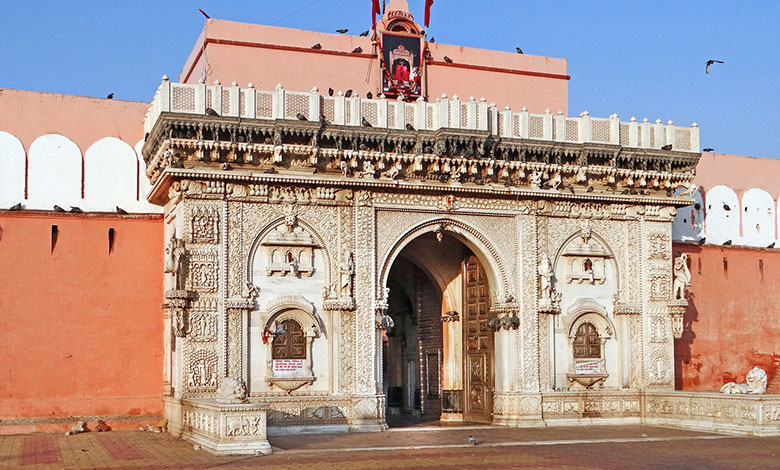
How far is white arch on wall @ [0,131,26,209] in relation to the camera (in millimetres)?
17453

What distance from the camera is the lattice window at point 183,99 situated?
15.8 m

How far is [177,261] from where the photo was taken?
1563 centimetres

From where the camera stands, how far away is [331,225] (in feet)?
55.1

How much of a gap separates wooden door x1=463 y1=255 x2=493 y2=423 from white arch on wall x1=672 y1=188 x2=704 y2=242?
5198 mm

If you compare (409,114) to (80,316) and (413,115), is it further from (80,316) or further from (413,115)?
(80,316)

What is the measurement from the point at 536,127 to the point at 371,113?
9.84 ft

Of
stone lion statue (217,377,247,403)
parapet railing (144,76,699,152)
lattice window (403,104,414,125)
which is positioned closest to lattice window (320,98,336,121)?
parapet railing (144,76,699,152)

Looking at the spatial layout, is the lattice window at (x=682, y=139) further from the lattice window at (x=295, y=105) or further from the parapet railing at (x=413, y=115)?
the lattice window at (x=295, y=105)

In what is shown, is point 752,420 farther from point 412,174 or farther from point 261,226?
point 261,226

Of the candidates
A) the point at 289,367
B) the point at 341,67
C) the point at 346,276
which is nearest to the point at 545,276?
the point at 346,276

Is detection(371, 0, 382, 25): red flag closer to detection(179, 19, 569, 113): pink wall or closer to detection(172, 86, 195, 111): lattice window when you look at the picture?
detection(179, 19, 569, 113): pink wall

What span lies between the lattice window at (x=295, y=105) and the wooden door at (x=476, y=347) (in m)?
4.31

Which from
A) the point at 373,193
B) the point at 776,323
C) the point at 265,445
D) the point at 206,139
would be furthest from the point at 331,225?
the point at 776,323

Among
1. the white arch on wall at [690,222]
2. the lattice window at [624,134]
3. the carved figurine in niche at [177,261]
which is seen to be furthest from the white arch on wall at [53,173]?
the white arch on wall at [690,222]
